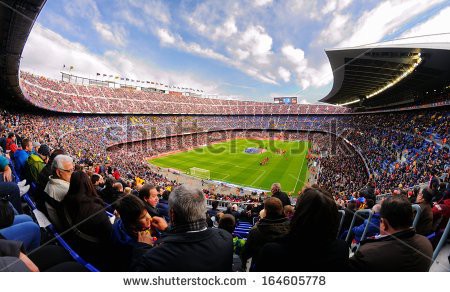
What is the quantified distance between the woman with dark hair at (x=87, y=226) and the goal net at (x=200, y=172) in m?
31.4

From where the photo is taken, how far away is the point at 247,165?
135 ft

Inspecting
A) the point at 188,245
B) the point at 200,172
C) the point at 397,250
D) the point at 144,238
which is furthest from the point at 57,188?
the point at 200,172

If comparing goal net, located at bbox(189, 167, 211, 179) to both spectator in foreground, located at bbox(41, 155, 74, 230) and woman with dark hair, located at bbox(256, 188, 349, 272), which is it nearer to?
spectator in foreground, located at bbox(41, 155, 74, 230)

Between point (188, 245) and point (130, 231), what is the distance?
3.26 ft

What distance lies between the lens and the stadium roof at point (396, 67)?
52.7 feet

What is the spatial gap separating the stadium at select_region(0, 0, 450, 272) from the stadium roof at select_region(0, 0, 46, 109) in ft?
0.24

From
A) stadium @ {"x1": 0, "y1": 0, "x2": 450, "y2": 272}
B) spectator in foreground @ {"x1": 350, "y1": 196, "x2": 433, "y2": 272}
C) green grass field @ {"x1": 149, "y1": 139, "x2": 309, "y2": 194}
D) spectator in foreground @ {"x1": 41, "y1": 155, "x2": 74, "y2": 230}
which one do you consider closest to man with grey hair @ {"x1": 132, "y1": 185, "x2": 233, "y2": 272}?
stadium @ {"x1": 0, "y1": 0, "x2": 450, "y2": 272}

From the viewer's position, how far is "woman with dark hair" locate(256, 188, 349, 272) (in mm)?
2123

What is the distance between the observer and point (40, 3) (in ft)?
28.4

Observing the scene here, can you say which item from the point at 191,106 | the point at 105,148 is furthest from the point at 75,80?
the point at 105,148

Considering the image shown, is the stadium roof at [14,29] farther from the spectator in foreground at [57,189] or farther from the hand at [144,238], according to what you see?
the hand at [144,238]

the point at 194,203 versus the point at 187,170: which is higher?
the point at 194,203
